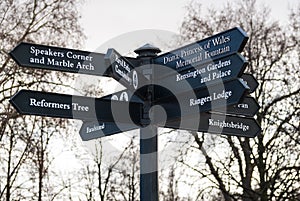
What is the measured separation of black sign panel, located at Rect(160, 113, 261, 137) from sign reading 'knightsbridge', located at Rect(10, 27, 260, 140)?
0.4 inches

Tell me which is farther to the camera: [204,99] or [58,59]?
[58,59]

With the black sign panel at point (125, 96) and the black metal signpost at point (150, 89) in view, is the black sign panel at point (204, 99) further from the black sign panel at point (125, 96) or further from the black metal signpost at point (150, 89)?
the black sign panel at point (125, 96)

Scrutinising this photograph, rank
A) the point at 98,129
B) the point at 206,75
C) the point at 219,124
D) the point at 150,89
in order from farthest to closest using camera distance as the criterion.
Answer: the point at 98,129
the point at 219,124
the point at 150,89
the point at 206,75

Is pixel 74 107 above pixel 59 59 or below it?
below

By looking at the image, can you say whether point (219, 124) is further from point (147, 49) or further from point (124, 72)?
point (124, 72)

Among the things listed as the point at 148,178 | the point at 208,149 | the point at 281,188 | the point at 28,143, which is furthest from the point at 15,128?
the point at 148,178

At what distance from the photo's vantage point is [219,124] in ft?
23.5

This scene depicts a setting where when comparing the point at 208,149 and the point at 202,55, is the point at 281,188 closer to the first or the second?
the point at 208,149

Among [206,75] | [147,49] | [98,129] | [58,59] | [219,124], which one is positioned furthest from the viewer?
→ [98,129]

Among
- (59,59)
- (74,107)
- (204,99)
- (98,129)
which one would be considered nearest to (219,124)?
(204,99)

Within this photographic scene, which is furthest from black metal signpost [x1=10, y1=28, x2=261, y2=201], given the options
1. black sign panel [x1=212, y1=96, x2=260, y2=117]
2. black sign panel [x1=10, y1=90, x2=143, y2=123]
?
black sign panel [x1=212, y1=96, x2=260, y2=117]

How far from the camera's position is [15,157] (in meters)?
17.9

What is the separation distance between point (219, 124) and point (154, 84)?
90 centimetres

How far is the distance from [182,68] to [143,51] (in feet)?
1.70
